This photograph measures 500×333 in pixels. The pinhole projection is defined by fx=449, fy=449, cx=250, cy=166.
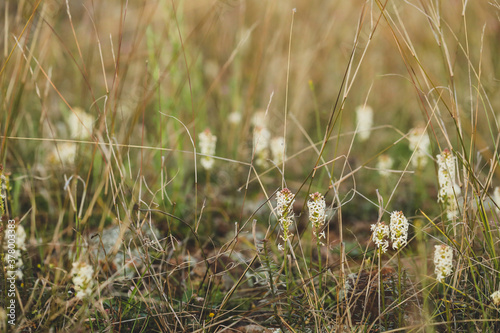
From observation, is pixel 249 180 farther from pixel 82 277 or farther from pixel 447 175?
pixel 82 277

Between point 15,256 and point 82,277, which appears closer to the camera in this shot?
point 82,277

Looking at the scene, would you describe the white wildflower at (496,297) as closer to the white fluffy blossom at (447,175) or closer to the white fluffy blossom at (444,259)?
the white fluffy blossom at (444,259)

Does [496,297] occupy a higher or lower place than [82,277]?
lower

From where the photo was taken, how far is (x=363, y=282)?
4.29 feet

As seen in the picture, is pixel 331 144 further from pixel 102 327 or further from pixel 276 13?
pixel 102 327

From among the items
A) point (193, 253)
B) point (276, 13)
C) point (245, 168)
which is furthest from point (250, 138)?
point (276, 13)

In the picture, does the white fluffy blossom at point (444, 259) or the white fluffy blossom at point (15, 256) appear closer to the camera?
the white fluffy blossom at point (444, 259)

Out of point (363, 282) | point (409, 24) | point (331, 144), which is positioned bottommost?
point (331, 144)

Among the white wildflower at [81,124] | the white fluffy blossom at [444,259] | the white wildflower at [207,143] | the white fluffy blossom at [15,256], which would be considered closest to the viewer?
the white fluffy blossom at [444,259]

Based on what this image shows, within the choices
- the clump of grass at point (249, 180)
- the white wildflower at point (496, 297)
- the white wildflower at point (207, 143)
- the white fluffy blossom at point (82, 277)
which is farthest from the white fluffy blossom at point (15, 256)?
the white wildflower at point (496, 297)

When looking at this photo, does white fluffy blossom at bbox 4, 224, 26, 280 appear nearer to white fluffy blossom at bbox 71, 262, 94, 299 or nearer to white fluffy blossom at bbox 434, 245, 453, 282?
white fluffy blossom at bbox 71, 262, 94, 299

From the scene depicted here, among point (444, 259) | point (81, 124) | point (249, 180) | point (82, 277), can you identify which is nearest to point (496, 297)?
point (444, 259)

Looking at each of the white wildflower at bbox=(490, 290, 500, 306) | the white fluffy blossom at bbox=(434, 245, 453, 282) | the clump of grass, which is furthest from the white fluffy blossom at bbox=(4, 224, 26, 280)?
the white wildflower at bbox=(490, 290, 500, 306)

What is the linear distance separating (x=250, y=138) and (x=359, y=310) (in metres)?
1.31
